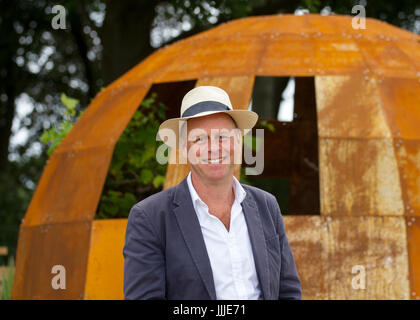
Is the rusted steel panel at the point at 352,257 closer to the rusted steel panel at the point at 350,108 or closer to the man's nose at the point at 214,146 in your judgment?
the rusted steel panel at the point at 350,108

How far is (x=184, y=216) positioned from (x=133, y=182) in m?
5.88

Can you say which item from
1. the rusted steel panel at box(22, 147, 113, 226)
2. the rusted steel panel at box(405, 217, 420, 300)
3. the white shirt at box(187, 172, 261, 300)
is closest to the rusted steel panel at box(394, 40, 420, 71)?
the rusted steel panel at box(405, 217, 420, 300)

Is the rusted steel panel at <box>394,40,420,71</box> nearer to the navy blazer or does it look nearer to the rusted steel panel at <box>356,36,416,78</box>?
the rusted steel panel at <box>356,36,416,78</box>

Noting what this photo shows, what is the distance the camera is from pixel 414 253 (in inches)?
236

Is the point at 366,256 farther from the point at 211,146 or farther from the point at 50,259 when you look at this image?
the point at 211,146

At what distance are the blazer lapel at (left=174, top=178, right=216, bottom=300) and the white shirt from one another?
0.16 feet

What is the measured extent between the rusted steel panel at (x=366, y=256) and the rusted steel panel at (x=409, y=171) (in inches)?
8.0

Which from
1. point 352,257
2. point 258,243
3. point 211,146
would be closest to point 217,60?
point 352,257

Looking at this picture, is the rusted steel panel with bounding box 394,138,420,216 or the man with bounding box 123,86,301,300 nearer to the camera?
the man with bounding box 123,86,301,300

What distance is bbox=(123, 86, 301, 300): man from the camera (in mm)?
2785

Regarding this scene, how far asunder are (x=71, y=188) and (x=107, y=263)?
106cm
